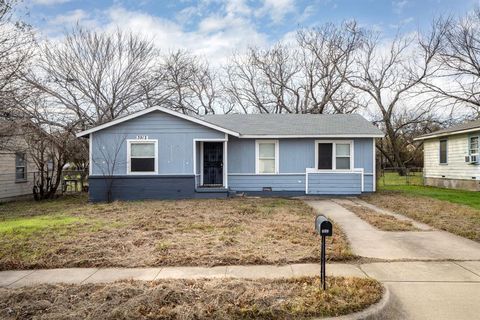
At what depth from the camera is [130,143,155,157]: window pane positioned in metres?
14.8

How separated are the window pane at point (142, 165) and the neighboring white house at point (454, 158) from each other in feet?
49.8

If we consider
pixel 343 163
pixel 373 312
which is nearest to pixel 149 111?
pixel 343 163

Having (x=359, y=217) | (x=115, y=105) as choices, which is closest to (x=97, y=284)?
(x=359, y=217)

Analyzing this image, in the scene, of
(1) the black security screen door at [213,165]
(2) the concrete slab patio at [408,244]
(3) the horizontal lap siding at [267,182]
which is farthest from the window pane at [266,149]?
(2) the concrete slab patio at [408,244]

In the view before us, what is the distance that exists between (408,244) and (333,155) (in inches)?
360

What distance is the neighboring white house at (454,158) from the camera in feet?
58.4

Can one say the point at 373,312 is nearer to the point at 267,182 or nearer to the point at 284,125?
the point at 267,182

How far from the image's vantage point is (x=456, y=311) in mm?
3814

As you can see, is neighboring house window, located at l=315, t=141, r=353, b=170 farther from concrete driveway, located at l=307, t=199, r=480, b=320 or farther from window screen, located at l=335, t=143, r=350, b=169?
concrete driveway, located at l=307, t=199, r=480, b=320

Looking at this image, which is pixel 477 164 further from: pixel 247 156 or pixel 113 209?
pixel 113 209

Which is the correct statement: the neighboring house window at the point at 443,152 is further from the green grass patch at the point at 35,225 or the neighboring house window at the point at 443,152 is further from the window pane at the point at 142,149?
the green grass patch at the point at 35,225

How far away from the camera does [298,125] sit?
55.2 feet

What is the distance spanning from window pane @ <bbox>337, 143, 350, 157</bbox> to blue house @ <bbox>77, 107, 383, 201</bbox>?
4cm

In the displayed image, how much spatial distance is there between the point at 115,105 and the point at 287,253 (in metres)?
21.5
